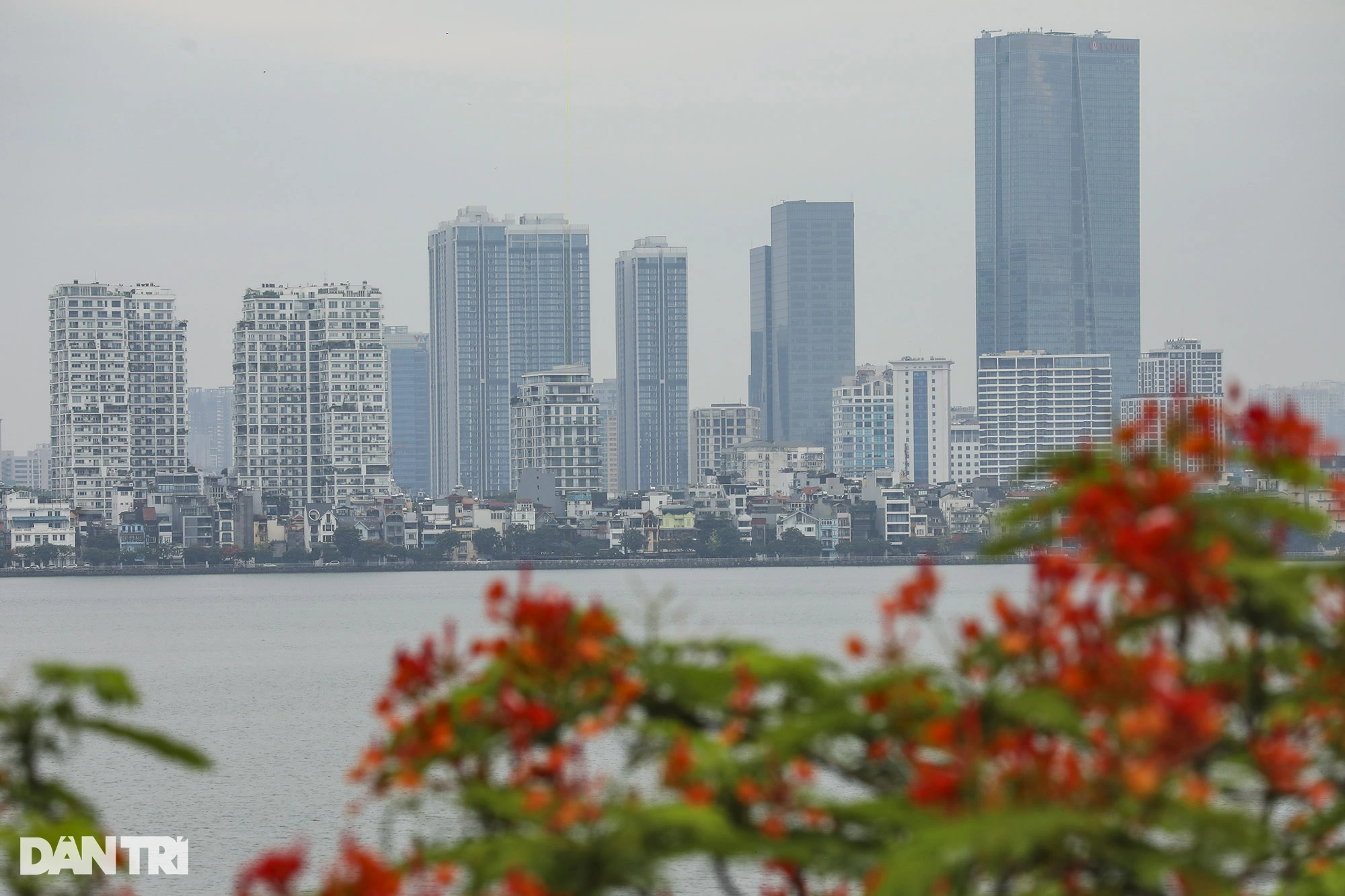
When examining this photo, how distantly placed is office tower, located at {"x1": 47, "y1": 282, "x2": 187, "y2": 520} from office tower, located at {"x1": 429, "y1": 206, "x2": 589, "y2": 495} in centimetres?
4057

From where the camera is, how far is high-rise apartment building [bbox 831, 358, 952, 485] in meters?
123

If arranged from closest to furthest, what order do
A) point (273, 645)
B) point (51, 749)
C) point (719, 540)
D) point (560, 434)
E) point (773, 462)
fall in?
point (51, 749), point (273, 645), point (719, 540), point (560, 434), point (773, 462)

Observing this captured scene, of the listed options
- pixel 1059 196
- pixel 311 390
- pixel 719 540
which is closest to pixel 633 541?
pixel 719 540

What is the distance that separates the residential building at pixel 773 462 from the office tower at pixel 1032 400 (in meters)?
13.5

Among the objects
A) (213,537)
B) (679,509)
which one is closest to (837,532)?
(679,509)

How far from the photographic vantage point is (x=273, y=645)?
4900 centimetres

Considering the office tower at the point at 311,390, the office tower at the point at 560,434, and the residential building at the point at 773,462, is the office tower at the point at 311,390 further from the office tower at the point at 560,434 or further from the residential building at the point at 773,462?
the residential building at the point at 773,462

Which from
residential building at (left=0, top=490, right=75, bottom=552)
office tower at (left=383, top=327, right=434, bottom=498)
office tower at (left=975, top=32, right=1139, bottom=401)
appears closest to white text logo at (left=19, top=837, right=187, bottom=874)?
residential building at (left=0, top=490, right=75, bottom=552)

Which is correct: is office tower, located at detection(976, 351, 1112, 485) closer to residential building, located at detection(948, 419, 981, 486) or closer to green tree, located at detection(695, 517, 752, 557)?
residential building, located at detection(948, 419, 981, 486)

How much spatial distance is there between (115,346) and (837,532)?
41.2 meters

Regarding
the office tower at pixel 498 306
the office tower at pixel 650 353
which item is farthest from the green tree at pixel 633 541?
the office tower at pixel 498 306

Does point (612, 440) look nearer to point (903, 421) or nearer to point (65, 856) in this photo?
point (903, 421)

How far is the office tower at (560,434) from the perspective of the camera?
10800cm

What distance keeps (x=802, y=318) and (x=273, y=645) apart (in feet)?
346
